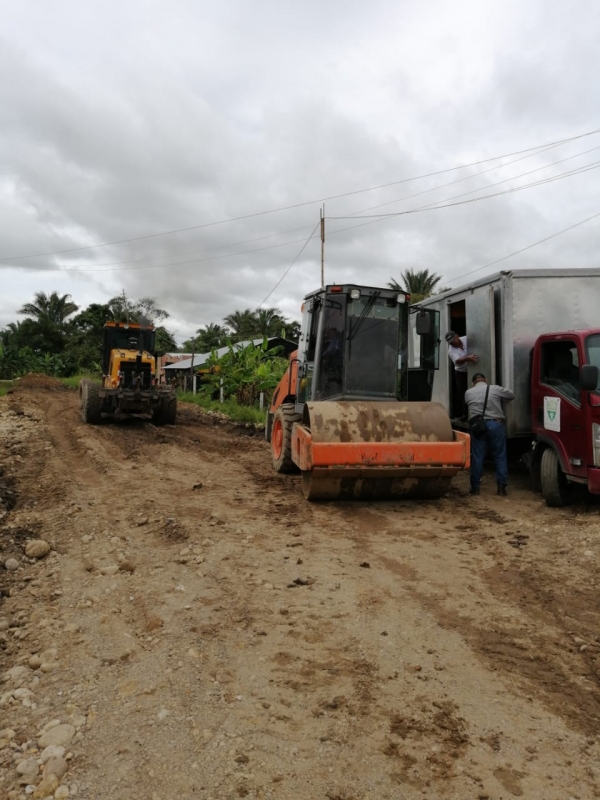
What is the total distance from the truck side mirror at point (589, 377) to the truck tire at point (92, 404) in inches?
440

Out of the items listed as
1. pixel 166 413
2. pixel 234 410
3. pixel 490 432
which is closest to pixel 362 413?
pixel 490 432

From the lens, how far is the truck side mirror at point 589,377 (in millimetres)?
6062

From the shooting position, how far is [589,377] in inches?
239

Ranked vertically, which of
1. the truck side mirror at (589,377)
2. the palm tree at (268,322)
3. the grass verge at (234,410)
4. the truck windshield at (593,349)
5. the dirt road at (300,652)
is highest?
the palm tree at (268,322)

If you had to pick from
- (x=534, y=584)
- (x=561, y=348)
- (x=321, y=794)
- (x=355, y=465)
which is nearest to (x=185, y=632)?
(x=321, y=794)

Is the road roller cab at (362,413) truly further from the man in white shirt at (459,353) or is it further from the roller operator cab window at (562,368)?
the roller operator cab window at (562,368)

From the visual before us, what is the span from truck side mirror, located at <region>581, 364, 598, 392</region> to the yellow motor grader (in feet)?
34.6

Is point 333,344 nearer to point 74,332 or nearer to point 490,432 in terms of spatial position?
point 490,432

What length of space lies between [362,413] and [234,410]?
41.8ft

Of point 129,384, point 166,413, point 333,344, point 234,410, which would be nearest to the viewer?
point 333,344

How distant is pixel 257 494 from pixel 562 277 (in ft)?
16.0

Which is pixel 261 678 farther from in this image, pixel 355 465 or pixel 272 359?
pixel 272 359

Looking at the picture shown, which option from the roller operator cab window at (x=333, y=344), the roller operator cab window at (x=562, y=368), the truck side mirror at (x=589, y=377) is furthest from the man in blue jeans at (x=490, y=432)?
the roller operator cab window at (x=333, y=344)

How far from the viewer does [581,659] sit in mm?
3410
